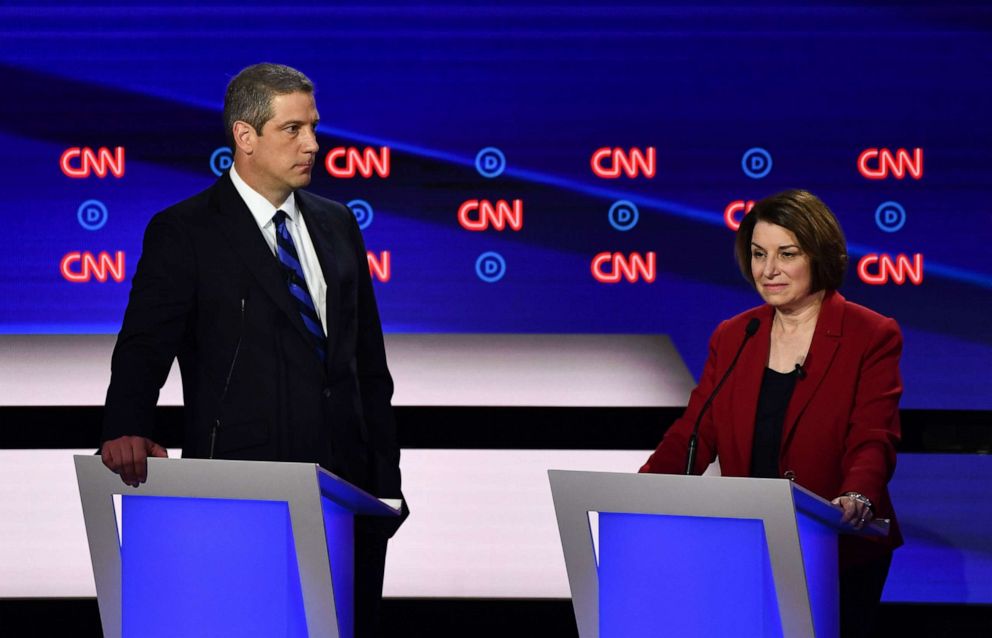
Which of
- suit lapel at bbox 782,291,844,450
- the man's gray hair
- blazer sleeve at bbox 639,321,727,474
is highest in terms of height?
the man's gray hair

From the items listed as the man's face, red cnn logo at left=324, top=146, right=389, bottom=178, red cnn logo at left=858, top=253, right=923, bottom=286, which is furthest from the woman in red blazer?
red cnn logo at left=324, top=146, right=389, bottom=178

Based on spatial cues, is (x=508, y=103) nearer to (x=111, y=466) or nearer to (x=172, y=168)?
(x=172, y=168)

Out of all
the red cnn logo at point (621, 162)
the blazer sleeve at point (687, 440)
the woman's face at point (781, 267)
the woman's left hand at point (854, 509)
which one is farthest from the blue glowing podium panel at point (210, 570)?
the red cnn logo at point (621, 162)

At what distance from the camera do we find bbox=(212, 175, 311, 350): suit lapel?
2654mm

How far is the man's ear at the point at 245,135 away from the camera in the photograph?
2729 millimetres

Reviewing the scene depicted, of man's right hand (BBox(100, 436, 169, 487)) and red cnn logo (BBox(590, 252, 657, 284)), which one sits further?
red cnn logo (BBox(590, 252, 657, 284))

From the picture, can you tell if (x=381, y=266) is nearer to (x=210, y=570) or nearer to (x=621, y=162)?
(x=621, y=162)

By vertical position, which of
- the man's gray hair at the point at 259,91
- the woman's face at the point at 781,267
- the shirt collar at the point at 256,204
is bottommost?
the woman's face at the point at 781,267

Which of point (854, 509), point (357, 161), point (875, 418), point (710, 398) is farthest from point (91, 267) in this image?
point (854, 509)

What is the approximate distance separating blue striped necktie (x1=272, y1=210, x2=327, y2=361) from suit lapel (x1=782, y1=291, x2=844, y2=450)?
895 mm

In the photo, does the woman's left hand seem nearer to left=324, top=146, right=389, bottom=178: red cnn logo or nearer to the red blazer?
the red blazer

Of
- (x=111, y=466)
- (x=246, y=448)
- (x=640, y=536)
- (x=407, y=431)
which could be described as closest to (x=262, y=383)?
(x=246, y=448)

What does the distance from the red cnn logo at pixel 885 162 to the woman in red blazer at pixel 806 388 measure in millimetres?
1667

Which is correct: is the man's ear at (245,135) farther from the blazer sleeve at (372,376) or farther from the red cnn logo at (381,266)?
the red cnn logo at (381,266)
